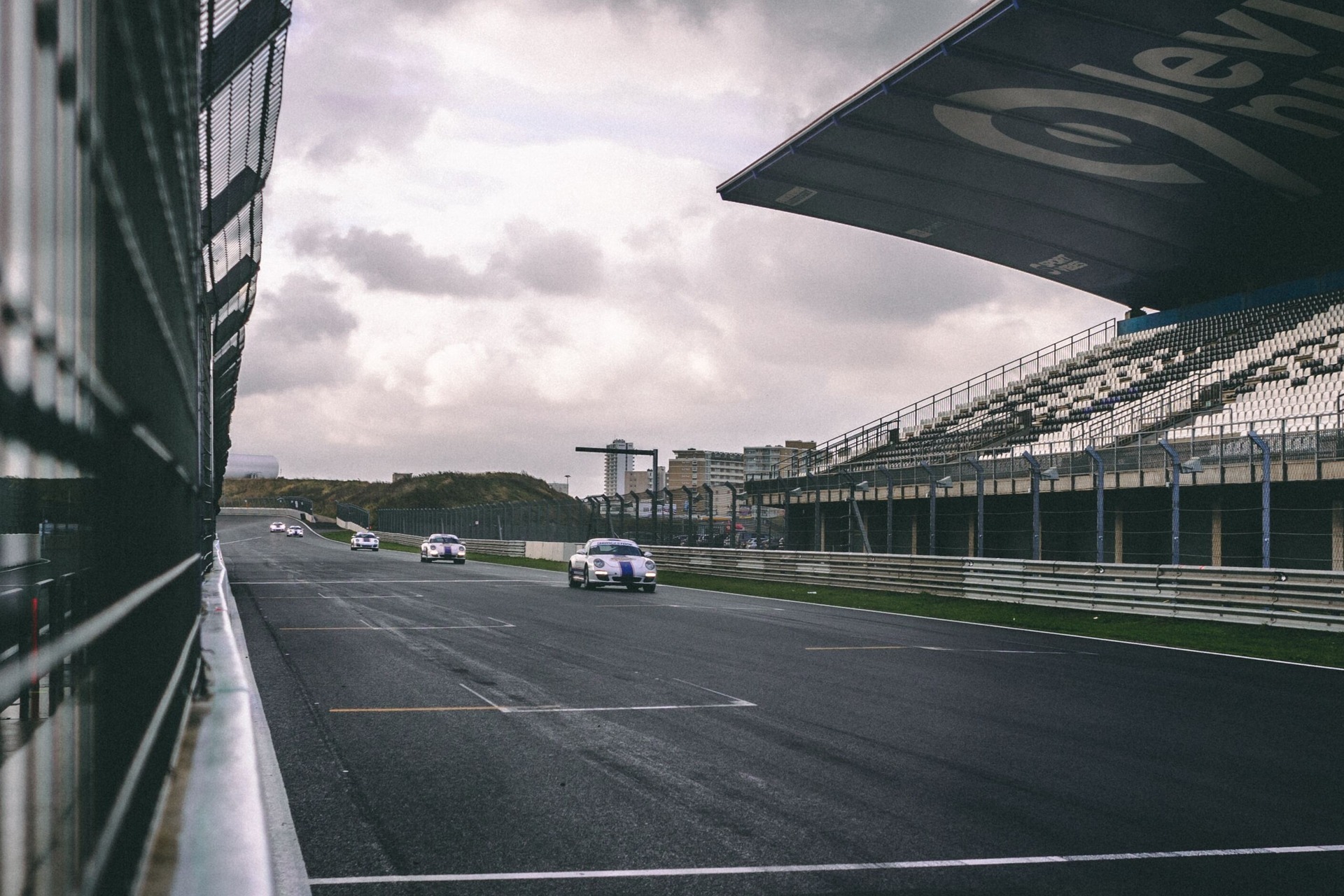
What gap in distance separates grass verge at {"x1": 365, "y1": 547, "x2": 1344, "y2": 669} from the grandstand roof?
46.3ft

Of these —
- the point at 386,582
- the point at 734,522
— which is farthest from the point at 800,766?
the point at 734,522

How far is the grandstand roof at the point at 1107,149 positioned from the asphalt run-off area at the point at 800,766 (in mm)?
18758

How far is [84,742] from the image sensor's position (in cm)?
148

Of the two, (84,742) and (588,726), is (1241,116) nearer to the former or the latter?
(588,726)

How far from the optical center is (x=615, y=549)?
29.0 m

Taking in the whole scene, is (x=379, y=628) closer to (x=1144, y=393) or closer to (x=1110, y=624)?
(x=1110, y=624)

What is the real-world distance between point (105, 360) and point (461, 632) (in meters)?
15.1

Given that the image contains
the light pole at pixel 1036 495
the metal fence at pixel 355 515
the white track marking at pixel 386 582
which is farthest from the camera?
the metal fence at pixel 355 515

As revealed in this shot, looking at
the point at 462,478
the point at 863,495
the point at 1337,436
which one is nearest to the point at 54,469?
the point at 1337,436

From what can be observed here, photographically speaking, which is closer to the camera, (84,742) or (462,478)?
(84,742)

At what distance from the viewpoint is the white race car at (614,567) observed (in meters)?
27.6

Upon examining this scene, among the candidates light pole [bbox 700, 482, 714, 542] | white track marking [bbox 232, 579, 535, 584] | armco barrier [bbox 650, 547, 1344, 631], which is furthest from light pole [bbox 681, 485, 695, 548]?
white track marking [bbox 232, 579, 535, 584]

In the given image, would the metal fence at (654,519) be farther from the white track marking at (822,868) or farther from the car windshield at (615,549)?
the white track marking at (822,868)

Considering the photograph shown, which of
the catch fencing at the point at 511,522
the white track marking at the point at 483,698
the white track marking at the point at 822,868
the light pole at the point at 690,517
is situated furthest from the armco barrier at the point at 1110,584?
the catch fencing at the point at 511,522
